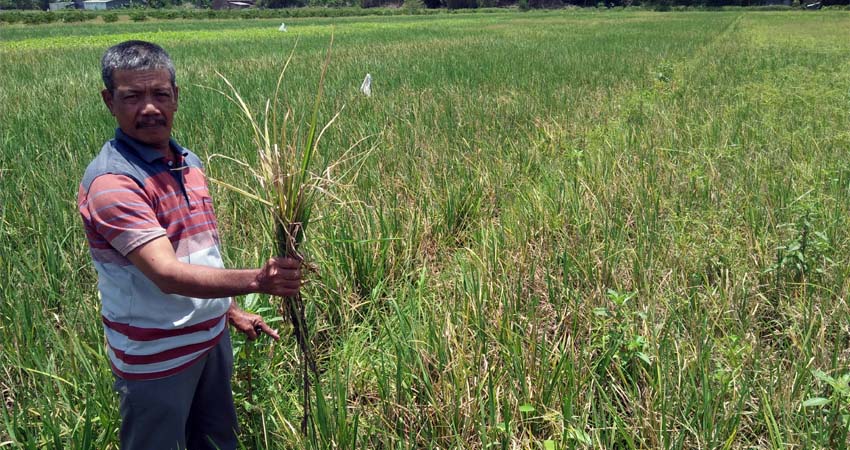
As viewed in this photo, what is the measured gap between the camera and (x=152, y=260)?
1.08 meters

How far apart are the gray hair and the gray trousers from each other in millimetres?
672

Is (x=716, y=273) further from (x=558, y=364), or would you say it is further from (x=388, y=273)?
(x=388, y=273)

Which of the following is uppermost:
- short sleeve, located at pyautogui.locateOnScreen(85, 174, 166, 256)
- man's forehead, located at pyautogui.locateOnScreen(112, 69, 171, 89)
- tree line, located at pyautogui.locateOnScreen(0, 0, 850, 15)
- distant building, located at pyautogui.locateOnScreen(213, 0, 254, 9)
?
distant building, located at pyautogui.locateOnScreen(213, 0, 254, 9)

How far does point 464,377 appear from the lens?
64.5 inches

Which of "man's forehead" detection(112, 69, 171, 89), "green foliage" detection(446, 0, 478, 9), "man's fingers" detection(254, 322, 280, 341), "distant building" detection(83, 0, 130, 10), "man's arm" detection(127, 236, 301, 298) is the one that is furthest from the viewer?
"distant building" detection(83, 0, 130, 10)

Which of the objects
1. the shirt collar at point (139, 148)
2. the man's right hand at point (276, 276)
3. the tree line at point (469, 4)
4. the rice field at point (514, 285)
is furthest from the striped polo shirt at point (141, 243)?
the tree line at point (469, 4)

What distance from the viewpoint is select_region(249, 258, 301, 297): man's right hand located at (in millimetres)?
1088

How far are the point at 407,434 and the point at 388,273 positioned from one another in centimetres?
103

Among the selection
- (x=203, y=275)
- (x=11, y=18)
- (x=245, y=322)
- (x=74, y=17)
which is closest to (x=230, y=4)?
(x=74, y=17)

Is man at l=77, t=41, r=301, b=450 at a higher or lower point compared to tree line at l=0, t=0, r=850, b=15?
lower

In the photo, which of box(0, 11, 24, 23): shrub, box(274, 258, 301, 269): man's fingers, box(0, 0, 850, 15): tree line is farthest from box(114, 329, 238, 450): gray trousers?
box(0, 0, 850, 15): tree line

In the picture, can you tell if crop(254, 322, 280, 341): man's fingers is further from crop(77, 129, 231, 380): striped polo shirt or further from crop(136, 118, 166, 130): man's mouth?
crop(136, 118, 166, 130): man's mouth

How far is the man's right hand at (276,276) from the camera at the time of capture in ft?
3.57

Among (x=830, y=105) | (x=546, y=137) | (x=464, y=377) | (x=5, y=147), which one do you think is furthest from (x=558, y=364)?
(x=830, y=105)
